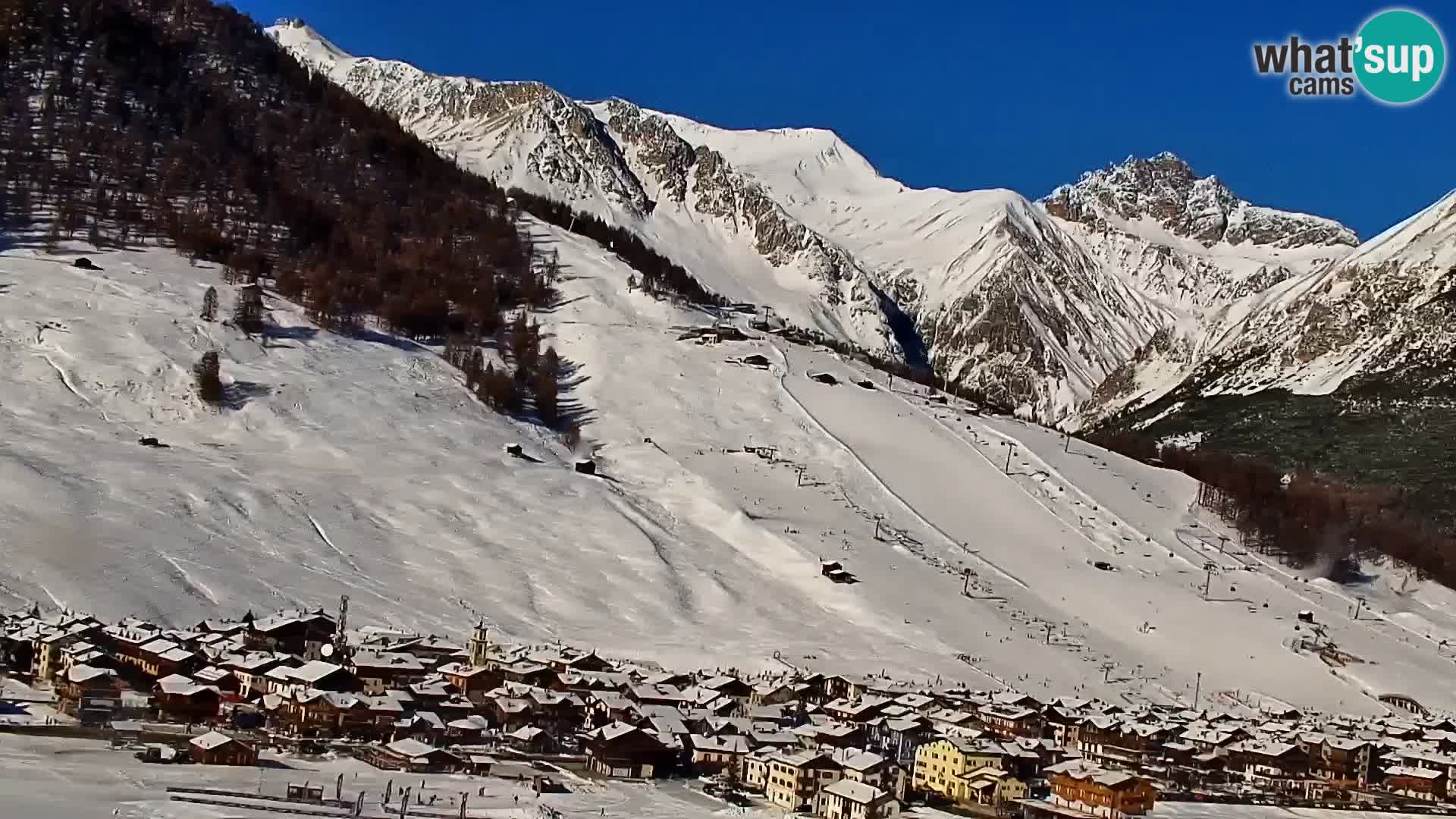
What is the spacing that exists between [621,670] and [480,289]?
6125 centimetres

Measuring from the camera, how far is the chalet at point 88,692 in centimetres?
3425

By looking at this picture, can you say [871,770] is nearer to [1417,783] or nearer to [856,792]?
[856,792]

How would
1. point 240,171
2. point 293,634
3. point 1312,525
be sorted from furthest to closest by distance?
point 240,171 → point 1312,525 → point 293,634

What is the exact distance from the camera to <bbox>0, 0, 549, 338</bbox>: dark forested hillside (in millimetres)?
98938

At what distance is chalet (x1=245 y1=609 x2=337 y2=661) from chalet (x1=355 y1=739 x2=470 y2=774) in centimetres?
1078

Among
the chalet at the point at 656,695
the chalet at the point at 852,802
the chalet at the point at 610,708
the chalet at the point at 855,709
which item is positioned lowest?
the chalet at the point at 852,802

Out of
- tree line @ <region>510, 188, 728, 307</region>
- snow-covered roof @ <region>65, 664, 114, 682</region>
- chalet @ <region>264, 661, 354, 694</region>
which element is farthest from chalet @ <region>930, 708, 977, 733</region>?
tree line @ <region>510, 188, 728, 307</region>

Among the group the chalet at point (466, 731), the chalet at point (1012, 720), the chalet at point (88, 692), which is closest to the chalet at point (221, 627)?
the chalet at point (88, 692)

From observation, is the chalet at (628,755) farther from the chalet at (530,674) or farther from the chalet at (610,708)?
the chalet at (530,674)

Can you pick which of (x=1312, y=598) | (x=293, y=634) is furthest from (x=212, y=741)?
(x=1312, y=598)

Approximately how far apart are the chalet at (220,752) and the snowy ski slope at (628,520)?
1854 cm

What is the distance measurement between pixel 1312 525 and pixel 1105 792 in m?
52.6

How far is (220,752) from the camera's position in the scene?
98.7 ft

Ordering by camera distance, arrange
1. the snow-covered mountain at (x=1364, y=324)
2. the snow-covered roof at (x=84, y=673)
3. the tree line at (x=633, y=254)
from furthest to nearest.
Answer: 1. the snow-covered mountain at (x=1364, y=324)
2. the tree line at (x=633, y=254)
3. the snow-covered roof at (x=84, y=673)
